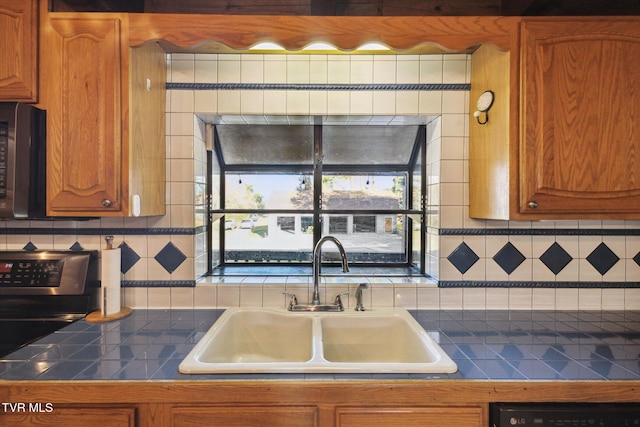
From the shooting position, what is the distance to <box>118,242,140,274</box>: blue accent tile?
1.68 metres

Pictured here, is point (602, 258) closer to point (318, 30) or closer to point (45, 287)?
point (318, 30)

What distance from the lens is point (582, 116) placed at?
1.34 metres

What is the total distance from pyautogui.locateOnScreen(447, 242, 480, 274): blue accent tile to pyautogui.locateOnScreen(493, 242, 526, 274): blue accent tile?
111 millimetres

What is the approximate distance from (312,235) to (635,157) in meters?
1.49

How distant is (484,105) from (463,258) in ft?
2.40

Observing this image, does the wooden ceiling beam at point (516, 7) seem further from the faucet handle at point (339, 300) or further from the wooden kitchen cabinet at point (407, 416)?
the wooden kitchen cabinet at point (407, 416)

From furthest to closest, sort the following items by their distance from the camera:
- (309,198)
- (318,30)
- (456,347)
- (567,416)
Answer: (309,198) < (318,30) < (456,347) < (567,416)

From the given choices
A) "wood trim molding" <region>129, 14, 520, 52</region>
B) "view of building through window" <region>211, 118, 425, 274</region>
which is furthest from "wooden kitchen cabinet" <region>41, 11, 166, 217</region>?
"view of building through window" <region>211, 118, 425, 274</region>

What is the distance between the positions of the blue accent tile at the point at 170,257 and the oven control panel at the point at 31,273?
1.39 ft

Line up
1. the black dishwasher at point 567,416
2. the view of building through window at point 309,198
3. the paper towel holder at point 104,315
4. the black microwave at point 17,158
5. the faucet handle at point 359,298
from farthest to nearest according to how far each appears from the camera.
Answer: the view of building through window at point 309,198 → the faucet handle at point 359,298 → the paper towel holder at point 104,315 → the black microwave at point 17,158 → the black dishwasher at point 567,416

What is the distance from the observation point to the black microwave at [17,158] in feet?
4.13

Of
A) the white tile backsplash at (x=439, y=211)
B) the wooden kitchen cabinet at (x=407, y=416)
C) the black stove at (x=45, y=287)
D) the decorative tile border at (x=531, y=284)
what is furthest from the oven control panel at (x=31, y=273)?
the decorative tile border at (x=531, y=284)

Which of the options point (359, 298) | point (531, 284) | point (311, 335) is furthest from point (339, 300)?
point (531, 284)

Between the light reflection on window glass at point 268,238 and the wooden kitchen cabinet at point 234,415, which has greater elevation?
the light reflection on window glass at point 268,238
